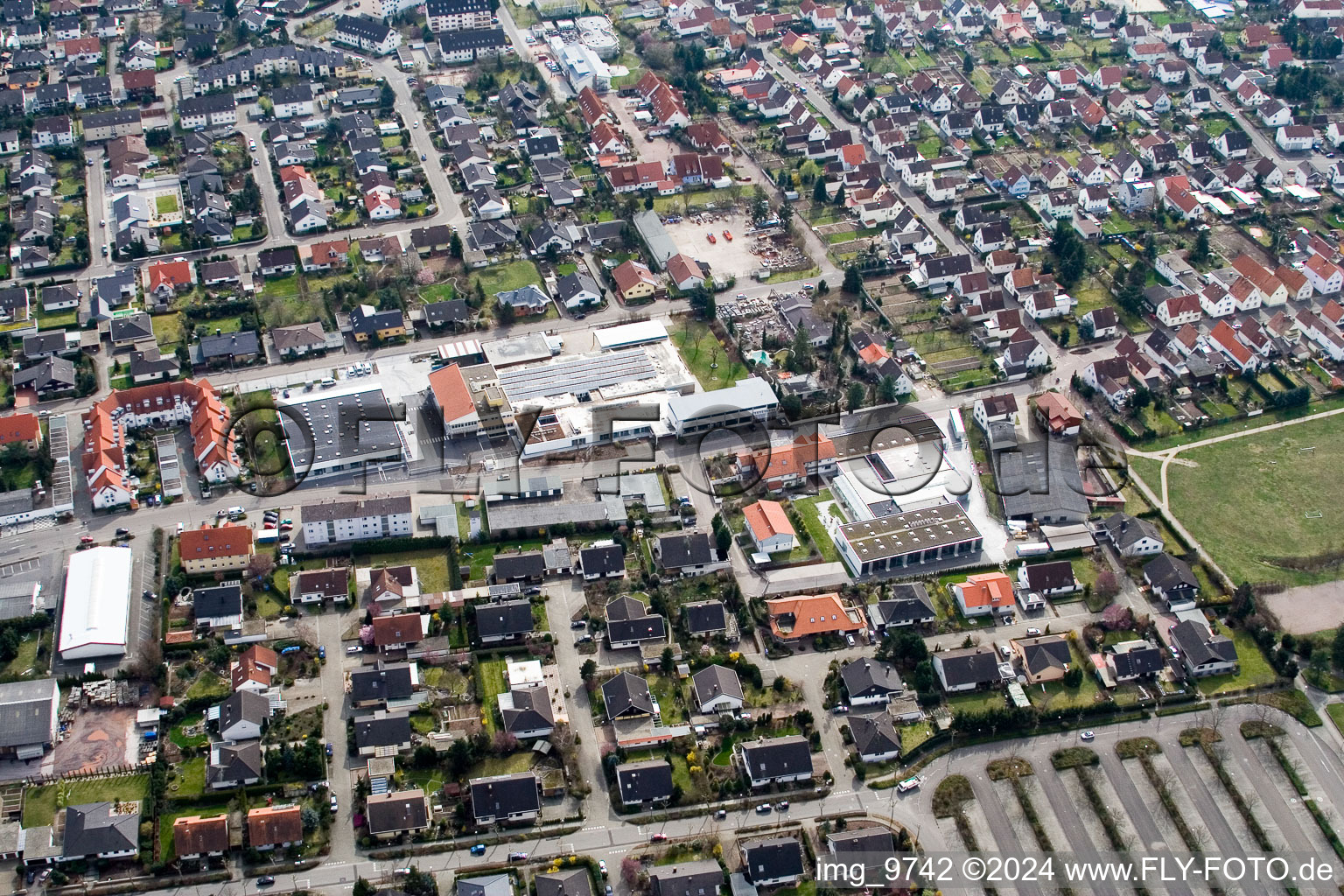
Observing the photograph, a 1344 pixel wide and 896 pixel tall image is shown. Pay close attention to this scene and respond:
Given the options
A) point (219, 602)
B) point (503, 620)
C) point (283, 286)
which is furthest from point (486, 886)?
point (283, 286)

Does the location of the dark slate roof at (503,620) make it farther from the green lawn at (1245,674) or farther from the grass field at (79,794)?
the green lawn at (1245,674)

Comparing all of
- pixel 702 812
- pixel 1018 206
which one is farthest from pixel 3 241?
pixel 1018 206

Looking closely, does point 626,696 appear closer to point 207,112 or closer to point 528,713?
point 528,713

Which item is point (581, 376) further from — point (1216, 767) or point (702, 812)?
point (1216, 767)

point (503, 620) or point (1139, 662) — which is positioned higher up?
point (1139, 662)

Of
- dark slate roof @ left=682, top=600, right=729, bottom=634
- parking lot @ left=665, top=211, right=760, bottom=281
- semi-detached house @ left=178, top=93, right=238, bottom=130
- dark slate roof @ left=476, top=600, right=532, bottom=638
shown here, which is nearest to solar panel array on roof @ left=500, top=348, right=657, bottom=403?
parking lot @ left=665, top=211, right=760, bottom=281

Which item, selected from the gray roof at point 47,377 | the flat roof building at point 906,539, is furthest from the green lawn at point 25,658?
the flat roof building at point 906,539
